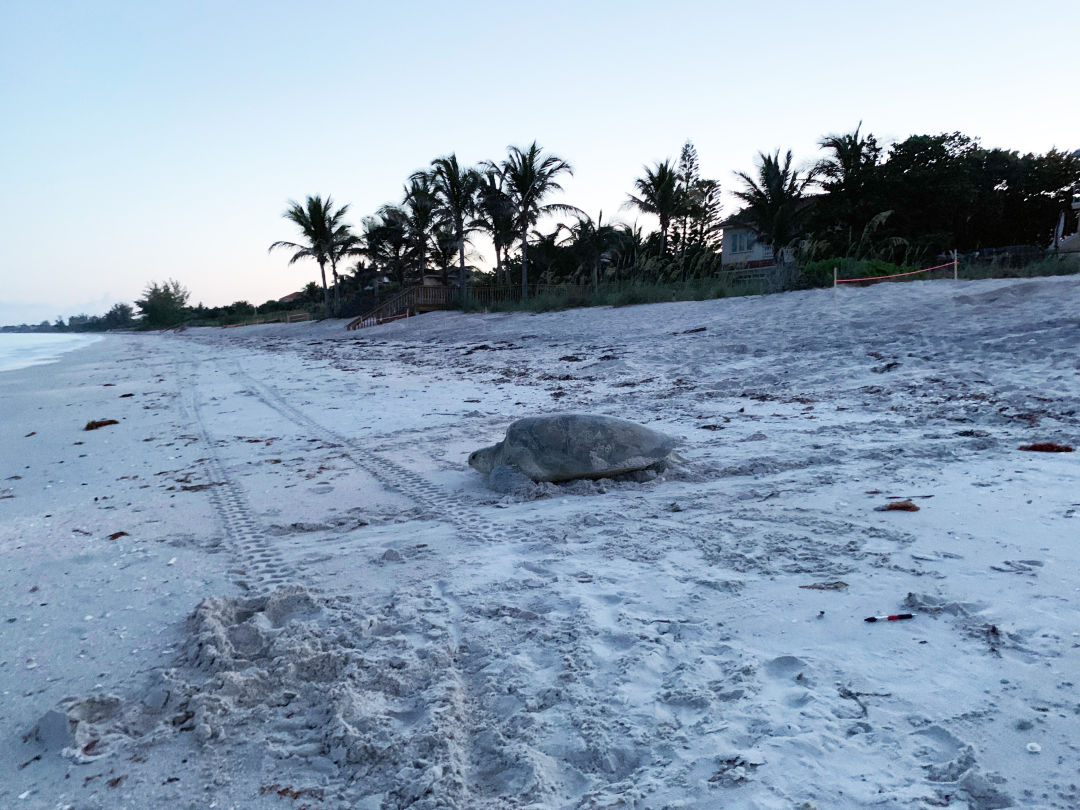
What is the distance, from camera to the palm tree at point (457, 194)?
28062 millimetres

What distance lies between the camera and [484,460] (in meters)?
4.54

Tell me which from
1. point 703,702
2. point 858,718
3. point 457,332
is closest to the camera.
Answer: point 858,718

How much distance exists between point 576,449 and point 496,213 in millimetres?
25184

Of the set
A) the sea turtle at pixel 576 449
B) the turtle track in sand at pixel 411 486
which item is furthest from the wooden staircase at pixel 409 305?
the sea turtle at pixel 576 449

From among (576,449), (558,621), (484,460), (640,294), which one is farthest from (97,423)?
(640,294)

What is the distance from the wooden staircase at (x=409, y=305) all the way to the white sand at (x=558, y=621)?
70.0ft

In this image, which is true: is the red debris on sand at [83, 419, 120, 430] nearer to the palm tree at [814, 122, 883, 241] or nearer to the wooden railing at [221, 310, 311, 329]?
the palm tree at [814, 122, 883, 241]

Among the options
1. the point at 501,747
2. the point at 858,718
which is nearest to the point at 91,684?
the point at 501,747

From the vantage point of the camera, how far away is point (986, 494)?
3584 mm

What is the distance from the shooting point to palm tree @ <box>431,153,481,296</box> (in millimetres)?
28062

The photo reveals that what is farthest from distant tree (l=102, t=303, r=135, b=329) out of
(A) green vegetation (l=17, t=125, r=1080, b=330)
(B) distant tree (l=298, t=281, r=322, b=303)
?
(A) green vegetation (l=17, t=125, r=1080, b=330)

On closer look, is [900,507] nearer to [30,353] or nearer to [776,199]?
[776,199]

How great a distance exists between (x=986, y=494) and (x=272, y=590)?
367 centimetres

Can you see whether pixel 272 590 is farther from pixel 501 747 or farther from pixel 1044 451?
pixel 1044 451
